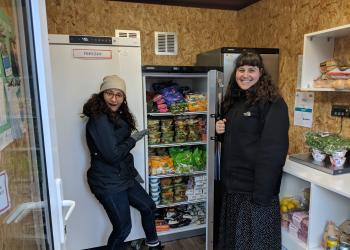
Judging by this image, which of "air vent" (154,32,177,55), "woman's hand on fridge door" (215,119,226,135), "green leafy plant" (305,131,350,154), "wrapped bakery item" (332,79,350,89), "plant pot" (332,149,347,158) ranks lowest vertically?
"plant pot" (332,149,347,158)

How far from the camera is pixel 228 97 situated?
5.73 feet

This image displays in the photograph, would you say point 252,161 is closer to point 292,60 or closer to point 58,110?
point 292,60

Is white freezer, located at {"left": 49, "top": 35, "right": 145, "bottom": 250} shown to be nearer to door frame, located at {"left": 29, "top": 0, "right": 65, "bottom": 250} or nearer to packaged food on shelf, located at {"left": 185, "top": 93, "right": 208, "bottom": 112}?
packaged food on shelf, located at {"left": 185, "top": 93, "right": 208, "bottom": 112}

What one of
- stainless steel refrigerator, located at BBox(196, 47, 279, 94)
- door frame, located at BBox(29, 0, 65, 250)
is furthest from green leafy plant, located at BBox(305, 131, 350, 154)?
door frame, located at BBox(29, 0, 65, 250)

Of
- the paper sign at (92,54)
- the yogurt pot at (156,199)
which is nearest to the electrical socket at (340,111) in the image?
the yogurt pot at (156,199)

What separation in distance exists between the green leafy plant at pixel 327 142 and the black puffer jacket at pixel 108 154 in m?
1.14

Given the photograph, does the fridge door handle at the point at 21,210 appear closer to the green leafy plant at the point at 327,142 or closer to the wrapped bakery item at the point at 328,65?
the green leafy plant at the point at 327,142

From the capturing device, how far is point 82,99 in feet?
6.57

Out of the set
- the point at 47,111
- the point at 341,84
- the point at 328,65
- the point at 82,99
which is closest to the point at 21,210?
the point at 47,111

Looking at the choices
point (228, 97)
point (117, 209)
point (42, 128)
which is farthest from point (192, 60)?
point (42, 128)

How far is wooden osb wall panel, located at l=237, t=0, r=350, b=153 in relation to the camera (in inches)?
73.5

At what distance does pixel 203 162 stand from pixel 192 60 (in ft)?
3.57

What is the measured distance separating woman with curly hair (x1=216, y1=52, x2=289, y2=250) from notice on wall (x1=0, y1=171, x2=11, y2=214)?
3.95 feet

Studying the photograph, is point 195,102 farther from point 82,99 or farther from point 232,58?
point 82,99
